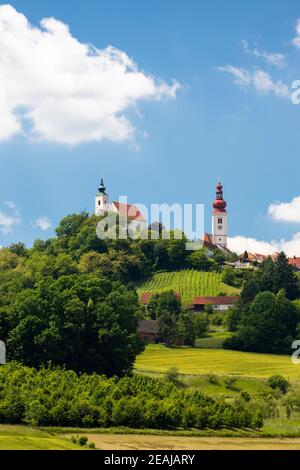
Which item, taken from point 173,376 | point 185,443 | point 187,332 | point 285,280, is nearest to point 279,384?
point 173,376

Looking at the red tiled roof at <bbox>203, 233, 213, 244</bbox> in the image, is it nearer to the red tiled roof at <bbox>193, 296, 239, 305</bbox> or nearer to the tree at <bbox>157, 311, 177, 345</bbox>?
the red tiled roof at <bbox>193, 296, 239, 305</bbox>

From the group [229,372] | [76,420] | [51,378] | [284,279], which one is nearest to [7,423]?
[76,420]

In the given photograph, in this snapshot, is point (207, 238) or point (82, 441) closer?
point (82, 441)

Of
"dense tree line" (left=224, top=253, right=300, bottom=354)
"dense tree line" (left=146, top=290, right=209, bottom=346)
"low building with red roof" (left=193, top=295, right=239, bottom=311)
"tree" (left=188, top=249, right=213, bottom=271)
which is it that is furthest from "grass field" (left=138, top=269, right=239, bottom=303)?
"dense tree line" (left=224, top=253, right=300, bottom=354)

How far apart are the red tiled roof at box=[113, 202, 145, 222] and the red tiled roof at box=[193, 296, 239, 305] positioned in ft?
119

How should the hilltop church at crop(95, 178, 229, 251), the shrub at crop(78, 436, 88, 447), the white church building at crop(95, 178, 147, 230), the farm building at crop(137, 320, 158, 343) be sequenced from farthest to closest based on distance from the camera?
the hilltop church at crop(95, 178, 229, 251) < the white church building at crop(95, 178, 147, 230) < the farm building at crop(137, 320, 158, 343) < the shrub at crop(78, 436, 88, 447)

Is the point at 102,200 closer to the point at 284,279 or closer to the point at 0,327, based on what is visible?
the point at 284,279

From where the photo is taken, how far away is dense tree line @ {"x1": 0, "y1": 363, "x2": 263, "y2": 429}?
45.2 m

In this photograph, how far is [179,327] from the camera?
323 feet

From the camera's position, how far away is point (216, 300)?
12312cm

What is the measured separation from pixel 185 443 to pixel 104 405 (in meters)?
6.37

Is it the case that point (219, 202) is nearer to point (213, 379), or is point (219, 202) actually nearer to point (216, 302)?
point (216, 302)

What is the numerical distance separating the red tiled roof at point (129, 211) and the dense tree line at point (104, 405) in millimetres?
104154
